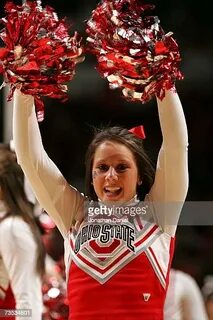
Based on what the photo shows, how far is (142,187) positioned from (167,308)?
0.75 feet

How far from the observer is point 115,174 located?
1.37 metres

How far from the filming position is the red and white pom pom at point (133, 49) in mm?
1278

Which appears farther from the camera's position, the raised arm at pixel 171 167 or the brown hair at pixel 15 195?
the brown hair at pixel 15 195

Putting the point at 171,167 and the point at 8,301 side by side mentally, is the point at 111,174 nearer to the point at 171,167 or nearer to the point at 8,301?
the point at 171,167

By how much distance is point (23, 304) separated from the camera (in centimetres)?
152

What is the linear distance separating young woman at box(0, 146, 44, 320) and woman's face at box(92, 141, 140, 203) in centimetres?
23

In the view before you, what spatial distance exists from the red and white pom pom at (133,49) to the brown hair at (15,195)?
0.33m

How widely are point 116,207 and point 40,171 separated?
5.7 inches

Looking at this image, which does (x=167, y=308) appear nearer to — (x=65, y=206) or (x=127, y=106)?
(x=65, y=206)

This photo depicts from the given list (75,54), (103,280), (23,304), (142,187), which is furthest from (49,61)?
(23,304)

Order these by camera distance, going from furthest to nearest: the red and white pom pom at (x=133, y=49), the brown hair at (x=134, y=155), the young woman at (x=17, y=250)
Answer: the young woman at (x=17, y=250), the brown hair at (x=134, y=155), the red and white pom pom at (x=133, y=49)

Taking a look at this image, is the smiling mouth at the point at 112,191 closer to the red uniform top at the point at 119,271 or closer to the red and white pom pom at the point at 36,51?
the red uniform top at the point at 119,271

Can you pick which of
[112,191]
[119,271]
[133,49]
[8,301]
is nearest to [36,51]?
[133,49]

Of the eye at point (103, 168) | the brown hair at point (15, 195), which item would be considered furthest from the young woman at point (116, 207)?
the brown hair at point (15, 195)
